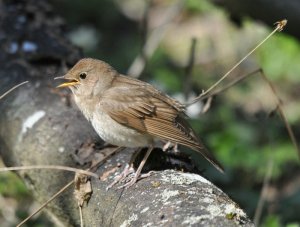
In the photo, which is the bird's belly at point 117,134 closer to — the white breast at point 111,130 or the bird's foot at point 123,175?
the white breast at point 111,130

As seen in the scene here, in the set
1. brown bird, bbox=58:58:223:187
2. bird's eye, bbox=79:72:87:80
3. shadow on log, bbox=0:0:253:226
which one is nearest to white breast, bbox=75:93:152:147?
brown bird, bbox=58:58:223:187

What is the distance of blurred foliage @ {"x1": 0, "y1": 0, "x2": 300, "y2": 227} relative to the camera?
5.81 meters

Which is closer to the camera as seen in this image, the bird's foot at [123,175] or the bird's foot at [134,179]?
the bird's foot at [134,179]

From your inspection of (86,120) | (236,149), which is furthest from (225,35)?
(86,120)

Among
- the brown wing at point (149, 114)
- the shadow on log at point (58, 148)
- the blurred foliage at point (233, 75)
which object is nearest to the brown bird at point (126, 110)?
the brown wing at point (149, 114)

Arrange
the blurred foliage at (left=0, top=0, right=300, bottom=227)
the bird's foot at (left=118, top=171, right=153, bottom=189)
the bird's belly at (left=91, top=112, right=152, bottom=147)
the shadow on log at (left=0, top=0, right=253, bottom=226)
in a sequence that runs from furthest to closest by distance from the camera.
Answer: the blurred foliage at (left=0, top=0, right=300, bottom=227) < the bird's belly at (left=91, top=112, right=152, bottom=147) < the bird's foot at (left=118, top=171, right=153, bottom=189) < the shadow on log at (left=0, top=0, right=253, bottom=226)

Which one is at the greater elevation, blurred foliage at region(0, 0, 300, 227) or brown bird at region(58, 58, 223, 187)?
brown bird at region(58, 58, 223, 187)

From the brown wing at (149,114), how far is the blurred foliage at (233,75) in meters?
0.62

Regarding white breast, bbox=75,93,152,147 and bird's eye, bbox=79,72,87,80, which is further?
bird's eye, bbox=79,72,87,80

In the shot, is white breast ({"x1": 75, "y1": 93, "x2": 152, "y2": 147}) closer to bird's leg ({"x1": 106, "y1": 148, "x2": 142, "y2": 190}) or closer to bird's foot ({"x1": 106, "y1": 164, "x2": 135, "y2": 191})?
bird's leg ({"x1": 106, "y1": 148, "x2": 142, "y2": 190})

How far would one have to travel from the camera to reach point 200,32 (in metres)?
10.6

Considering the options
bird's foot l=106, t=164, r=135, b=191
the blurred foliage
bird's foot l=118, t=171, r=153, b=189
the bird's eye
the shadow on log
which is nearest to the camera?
the shadow on log

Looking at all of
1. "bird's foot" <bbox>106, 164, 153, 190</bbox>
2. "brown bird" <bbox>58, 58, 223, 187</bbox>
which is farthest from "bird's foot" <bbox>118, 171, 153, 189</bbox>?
"brown bird" <bbox>58, 58, 223, 187</bbox>

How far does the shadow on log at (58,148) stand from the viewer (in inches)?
117
